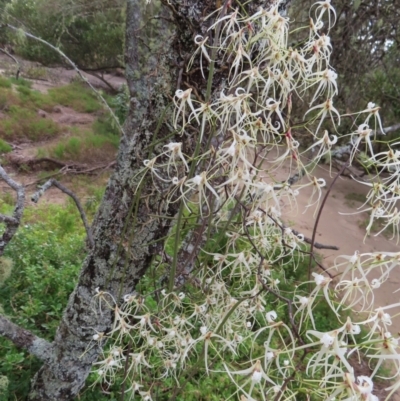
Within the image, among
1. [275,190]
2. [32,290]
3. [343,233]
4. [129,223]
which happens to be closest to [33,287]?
[32,290]

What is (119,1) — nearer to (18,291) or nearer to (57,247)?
(57,247)

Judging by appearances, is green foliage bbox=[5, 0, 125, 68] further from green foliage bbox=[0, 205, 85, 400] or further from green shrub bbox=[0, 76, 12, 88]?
green foliage bbox=[0, 205, 85, 400]

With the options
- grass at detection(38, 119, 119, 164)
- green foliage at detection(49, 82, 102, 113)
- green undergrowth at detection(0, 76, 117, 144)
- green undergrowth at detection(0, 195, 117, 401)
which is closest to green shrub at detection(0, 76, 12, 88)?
green undergrowth at detection(0, 76, 117, 144)

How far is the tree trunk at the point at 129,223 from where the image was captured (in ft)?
2.93

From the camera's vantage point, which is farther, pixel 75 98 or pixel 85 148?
pixel 75 98

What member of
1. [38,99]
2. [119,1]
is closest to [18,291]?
[119,1]

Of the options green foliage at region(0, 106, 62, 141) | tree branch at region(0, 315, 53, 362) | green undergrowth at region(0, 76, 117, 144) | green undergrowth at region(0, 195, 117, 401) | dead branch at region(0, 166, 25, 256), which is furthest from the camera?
green undergrowth at region(0, 76, 117, 144)

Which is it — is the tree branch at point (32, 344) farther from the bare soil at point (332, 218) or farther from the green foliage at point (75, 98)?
the green foliage at point (75, 98)

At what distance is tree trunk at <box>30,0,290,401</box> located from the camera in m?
0.89

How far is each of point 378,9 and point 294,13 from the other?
74cm

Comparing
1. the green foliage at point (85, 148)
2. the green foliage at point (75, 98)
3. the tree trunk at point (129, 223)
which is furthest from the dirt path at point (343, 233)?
the green foliage at point (75, 98)

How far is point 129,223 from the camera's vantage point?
110 cm

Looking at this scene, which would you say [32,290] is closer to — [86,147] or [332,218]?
[86,147]

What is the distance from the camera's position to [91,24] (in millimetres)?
7148
